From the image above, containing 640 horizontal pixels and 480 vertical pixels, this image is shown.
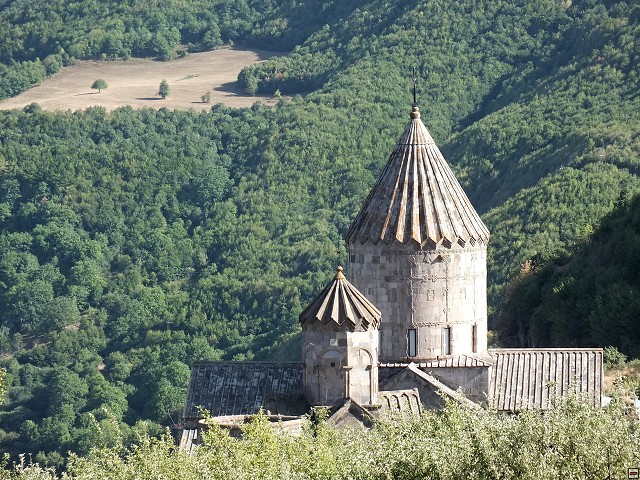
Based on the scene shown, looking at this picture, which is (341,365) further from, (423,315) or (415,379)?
(423,315)

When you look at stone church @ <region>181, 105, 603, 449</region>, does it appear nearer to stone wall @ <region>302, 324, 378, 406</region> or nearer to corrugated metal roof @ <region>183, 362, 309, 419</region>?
corrugated metal roof @ <region>183, 362, 309, 419</region>

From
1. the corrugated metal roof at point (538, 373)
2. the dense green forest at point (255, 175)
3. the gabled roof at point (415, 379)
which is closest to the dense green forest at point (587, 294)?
the dense green forest at point (255, 175)

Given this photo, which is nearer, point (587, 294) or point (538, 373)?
point (538, 373)

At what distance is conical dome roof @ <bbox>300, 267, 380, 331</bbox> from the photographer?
47219 millimetres

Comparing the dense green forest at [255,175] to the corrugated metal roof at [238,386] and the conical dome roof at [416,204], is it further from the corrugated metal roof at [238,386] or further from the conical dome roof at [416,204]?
the corrugated metal roof at [238,386]

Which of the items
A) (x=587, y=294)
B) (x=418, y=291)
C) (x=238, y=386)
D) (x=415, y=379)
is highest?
(x=587, y=294)

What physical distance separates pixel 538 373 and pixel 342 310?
19.1 ft

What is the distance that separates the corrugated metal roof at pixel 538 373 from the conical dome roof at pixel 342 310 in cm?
413

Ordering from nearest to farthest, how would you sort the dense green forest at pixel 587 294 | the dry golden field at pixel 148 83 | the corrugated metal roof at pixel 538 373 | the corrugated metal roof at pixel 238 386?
the corrugated metal roof at pixel 238 386 < the corrugated metal roof at pixel 538 373 < the dense green forest at pixel 587 294 < the dry golden field at pixel 148 83

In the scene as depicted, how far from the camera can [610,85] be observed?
109812 millimetres

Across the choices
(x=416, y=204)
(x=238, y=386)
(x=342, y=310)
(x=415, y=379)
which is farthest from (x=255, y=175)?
(x=342, y=310)

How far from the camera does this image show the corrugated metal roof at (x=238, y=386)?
49969 millimetres

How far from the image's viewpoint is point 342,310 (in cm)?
4731

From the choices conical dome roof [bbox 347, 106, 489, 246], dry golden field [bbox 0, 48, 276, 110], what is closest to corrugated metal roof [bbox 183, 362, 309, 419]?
conical dome roof [bbox 347, 106, 489, 246]
